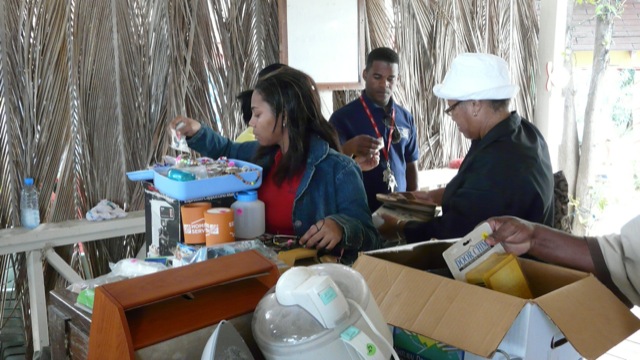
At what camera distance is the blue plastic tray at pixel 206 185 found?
1802mm

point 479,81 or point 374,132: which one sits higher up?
point 479,81

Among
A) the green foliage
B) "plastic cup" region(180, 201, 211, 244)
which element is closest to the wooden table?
"plastic cup" region(180, 201, 211, 244)

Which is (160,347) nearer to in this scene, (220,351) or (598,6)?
(220,351)

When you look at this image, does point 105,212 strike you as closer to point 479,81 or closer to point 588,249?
point 479,81

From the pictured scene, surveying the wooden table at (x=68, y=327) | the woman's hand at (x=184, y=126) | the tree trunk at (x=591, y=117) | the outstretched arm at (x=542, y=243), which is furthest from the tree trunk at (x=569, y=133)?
the wooden table at (x=68, y=327)

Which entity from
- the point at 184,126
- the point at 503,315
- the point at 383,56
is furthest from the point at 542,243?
the point at 383,56

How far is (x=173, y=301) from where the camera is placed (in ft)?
3.56

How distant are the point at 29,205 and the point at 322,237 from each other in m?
1.74

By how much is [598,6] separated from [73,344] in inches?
189

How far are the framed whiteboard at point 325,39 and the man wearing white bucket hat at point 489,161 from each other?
4.47 ft

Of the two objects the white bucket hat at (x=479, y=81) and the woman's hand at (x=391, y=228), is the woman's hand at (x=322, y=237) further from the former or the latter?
the white bucket hat at (x=479, y=81)

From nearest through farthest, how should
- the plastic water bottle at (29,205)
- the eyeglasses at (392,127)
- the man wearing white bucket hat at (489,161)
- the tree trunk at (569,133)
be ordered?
the man wearing white bucket hat at (489,161), the plastic water bottle at (29,205), the eyeglasses at (392,127), the tree trunk at (569,133)

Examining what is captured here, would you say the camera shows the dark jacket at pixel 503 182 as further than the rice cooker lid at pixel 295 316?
Yes

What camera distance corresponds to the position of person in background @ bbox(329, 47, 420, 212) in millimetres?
3254
